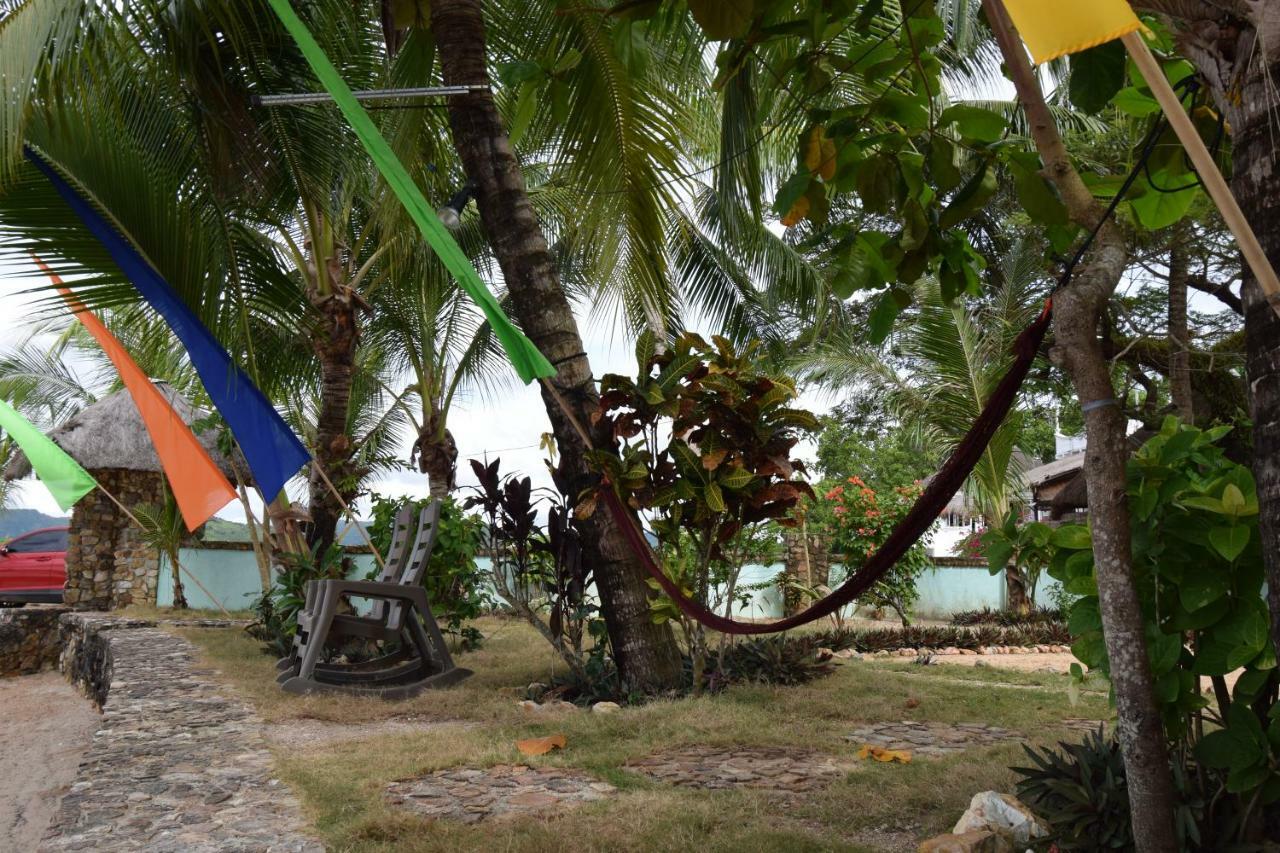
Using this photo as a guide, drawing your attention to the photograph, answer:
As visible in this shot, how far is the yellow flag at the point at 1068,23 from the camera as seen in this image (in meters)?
1.34

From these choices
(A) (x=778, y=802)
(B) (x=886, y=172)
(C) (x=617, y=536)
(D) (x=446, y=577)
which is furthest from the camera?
(D) (x=446, y=577)

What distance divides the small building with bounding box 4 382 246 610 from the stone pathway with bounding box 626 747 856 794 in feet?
33.9

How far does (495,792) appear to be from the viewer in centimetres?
287

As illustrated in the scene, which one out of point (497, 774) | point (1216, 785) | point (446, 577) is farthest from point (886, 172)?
point (446, 577)

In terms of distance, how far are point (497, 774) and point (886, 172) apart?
2167 mm

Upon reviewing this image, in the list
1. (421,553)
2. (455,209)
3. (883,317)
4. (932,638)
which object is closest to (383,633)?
(421,553)

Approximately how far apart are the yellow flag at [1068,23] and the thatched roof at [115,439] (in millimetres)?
11910

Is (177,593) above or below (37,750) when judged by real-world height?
above

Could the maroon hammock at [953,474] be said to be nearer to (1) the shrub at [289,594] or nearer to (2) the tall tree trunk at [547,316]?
(2) the tall tree trunk at [547,316]

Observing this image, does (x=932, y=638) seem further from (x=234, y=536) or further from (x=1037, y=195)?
(x=234, y=536)

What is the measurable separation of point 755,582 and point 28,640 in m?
9.16

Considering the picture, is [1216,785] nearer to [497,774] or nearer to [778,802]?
[778,802]

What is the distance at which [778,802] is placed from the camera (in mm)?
2705

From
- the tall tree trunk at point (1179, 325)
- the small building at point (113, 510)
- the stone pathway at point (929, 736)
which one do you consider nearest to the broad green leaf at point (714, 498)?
the stone pathway at point (929, 736)
